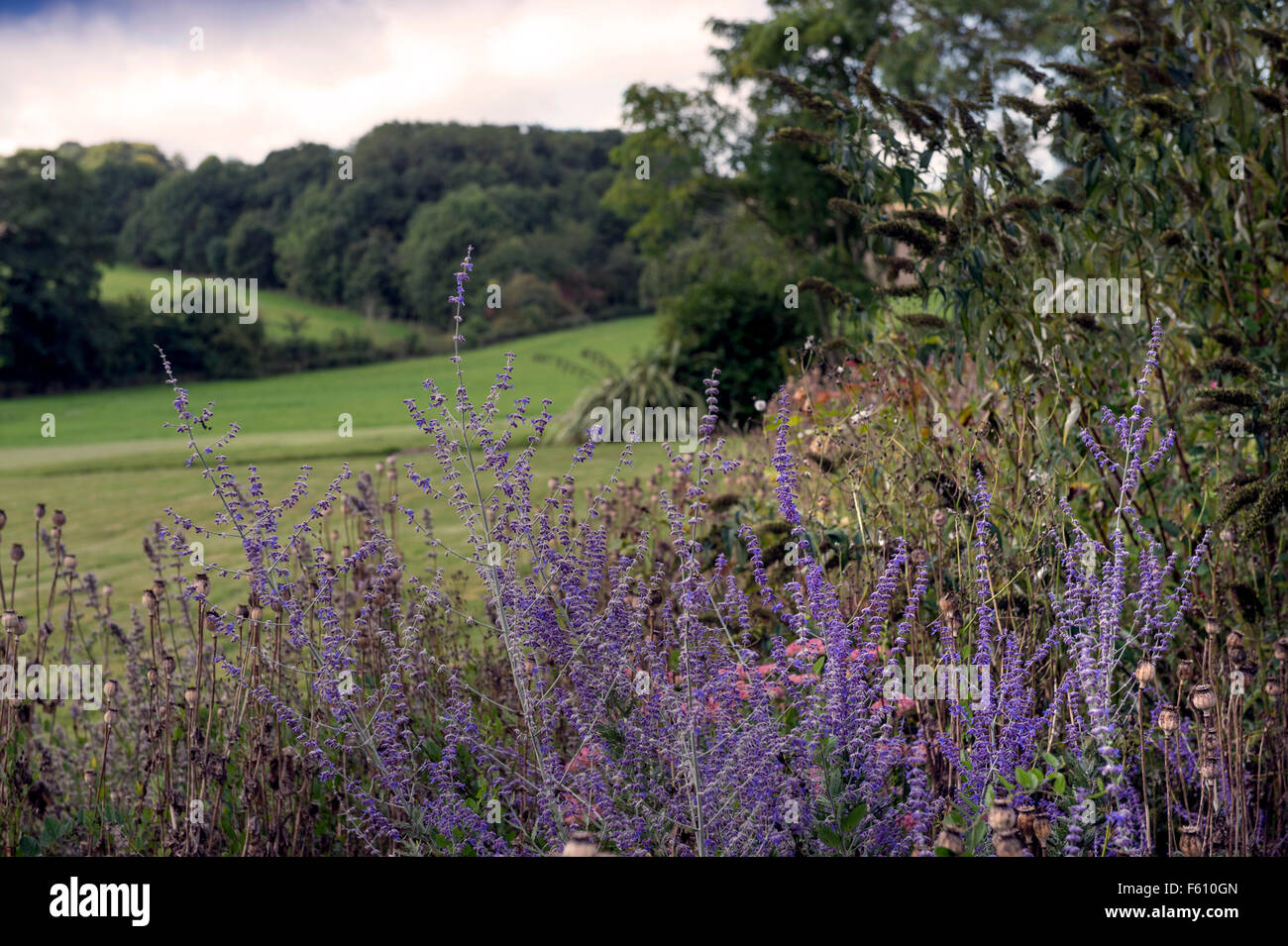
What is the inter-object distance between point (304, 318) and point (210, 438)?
21903mm

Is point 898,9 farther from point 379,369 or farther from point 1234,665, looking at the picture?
point 1234,665

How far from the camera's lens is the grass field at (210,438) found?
10.2 m

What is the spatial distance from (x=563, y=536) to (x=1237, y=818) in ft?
5.15

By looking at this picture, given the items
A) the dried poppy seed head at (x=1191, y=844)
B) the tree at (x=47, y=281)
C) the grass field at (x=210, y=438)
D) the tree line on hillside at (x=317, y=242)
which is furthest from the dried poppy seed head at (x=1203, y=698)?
the tree at (x=47, y=281)

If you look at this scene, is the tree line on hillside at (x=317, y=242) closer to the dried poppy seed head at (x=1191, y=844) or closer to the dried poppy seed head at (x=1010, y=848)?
the dried poppy seed head at (x=1191, y=844)

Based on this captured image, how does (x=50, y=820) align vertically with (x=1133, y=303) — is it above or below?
below

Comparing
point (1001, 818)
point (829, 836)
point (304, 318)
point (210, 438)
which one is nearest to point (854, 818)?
point (829, 836)

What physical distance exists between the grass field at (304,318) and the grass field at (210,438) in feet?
10.3

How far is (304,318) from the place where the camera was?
3834 cm

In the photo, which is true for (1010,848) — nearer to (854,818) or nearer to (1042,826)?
(1042,826)

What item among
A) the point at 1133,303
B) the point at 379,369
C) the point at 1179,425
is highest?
the point at 379,369

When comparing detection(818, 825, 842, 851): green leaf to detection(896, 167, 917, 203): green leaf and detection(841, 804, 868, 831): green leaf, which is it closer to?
detection(841, 804, 868, 831): green leaf

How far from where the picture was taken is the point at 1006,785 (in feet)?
6.91

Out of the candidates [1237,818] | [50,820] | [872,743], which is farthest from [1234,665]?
[50,820]
